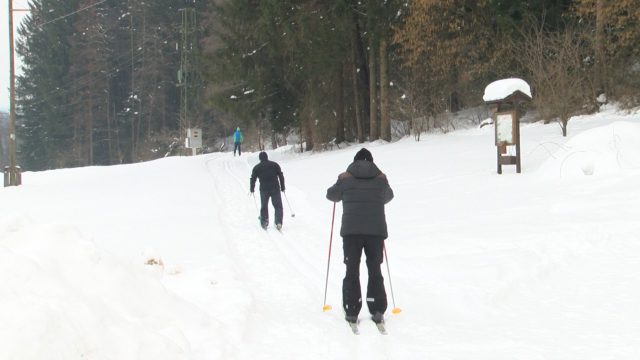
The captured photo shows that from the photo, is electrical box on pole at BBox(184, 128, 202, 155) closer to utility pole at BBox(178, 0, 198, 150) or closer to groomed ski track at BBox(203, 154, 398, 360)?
utility pole at BBox(178, 0, 198, 150)

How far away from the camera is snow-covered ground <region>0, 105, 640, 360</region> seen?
404 centimetres

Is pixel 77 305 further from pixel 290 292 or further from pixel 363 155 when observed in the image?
pixel 290 292

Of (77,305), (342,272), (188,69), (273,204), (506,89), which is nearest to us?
(77,305)

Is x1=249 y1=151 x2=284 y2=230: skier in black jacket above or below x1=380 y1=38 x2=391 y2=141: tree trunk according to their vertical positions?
below

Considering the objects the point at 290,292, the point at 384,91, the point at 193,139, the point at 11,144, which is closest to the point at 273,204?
the point at 290,292

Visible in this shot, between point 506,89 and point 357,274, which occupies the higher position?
point 506,89

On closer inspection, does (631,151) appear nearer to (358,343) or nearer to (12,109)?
(358,343)

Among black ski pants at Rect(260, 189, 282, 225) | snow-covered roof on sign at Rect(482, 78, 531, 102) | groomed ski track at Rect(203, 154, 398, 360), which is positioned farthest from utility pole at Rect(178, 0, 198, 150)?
groomed ski track at Rect(203, 154, 398, 360)

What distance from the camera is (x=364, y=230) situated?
546 cm

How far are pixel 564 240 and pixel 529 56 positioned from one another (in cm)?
1312

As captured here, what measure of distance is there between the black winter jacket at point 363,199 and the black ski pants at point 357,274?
0.33 feet

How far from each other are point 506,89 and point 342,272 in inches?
288

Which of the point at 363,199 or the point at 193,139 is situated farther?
the point at 193,139

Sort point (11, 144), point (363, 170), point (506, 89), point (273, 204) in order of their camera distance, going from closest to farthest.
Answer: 1. point (363, 170)
2. point (273, 204)
3. point (506, 89)
4. point (11, 144)
